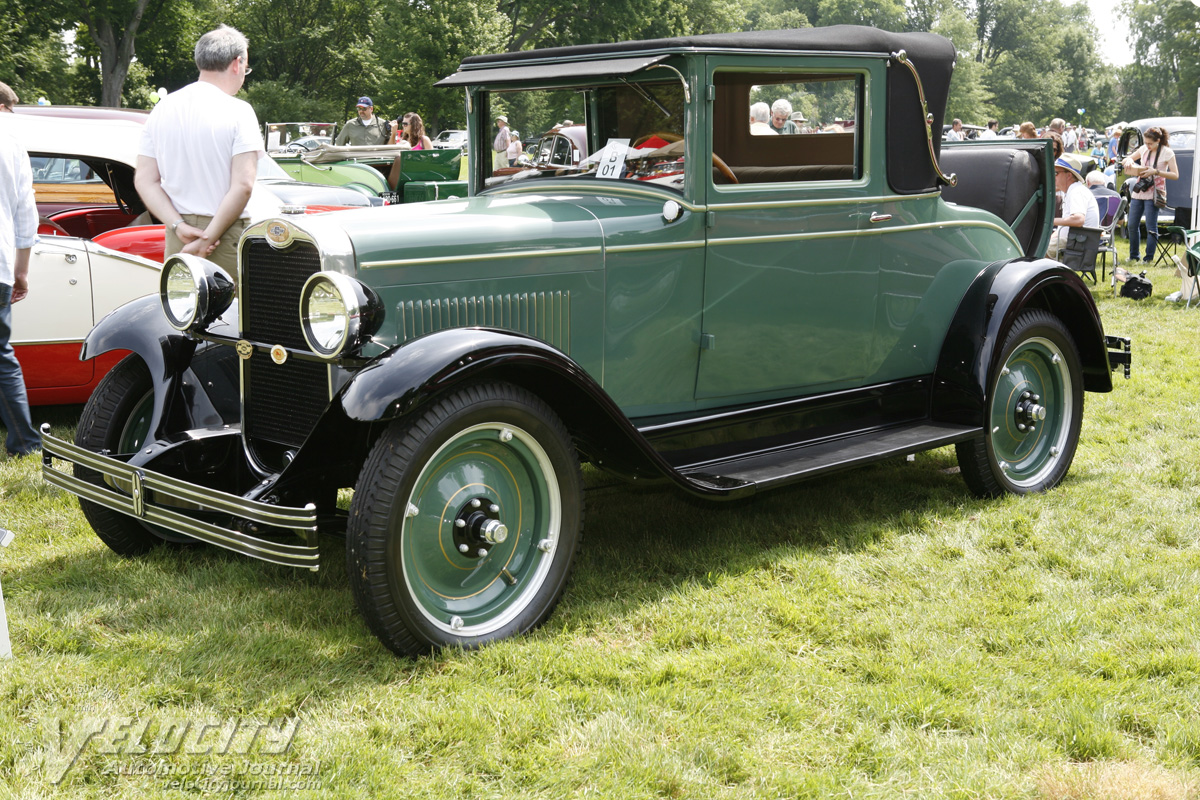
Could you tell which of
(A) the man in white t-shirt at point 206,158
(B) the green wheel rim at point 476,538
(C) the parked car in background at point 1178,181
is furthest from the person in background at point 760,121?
(C) the parked car in background at point 1178,181

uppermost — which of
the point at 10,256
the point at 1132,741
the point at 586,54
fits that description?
the point at 586,54

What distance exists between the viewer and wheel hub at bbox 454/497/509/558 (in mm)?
3359

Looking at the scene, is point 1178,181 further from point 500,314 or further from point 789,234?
point 500,314

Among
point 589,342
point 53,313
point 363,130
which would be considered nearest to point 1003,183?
point 589,342

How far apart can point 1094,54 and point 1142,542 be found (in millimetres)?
88499

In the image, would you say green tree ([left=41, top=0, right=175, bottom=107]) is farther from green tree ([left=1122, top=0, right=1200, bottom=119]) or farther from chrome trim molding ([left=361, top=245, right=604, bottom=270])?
green tree ([left=1122, top=0, right=1200, bottom=119])

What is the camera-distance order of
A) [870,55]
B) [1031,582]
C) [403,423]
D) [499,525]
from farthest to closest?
[870,55] → [1031,582] → [499,525] → [403,423]

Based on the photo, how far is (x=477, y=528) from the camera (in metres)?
3.37

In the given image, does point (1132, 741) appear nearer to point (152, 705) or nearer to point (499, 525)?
point (499, 525)

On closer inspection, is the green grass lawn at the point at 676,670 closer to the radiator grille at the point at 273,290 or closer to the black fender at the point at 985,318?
the black fender at the point at 985,318

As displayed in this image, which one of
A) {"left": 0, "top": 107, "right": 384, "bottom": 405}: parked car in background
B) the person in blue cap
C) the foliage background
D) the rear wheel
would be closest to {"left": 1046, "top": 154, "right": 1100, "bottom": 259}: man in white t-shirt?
{"left": 0, "top": 107, "right": 384, "bottom": 405}: parked car in background

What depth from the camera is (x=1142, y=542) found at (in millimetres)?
4461

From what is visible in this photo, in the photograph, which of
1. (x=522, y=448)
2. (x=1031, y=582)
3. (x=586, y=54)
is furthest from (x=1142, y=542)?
(x=586, y=54)

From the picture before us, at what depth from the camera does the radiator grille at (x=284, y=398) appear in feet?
11.8
